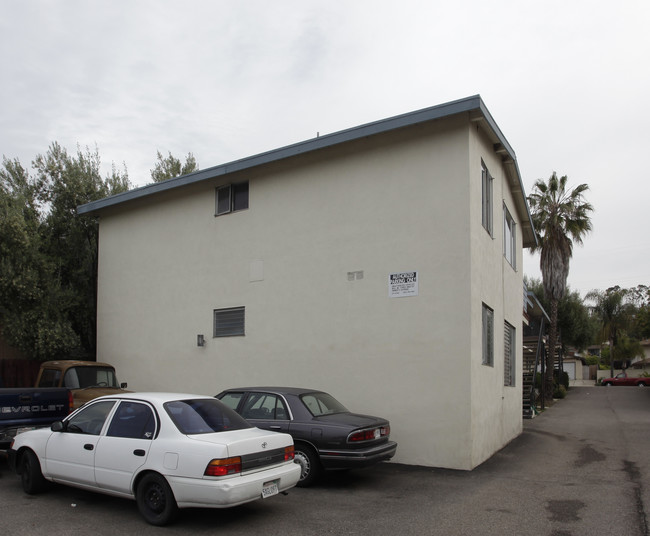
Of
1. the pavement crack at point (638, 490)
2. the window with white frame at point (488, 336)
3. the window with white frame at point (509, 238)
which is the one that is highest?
the window with white frame at point (509, 238)

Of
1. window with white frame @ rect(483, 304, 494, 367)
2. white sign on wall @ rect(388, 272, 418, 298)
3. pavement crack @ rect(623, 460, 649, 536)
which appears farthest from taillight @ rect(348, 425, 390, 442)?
pavement crack @ rect(623, 460, 649, 536)

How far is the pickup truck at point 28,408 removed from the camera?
9.05 metres

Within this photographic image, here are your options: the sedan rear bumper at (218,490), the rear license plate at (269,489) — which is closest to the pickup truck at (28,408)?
the sedan rear bumper at (218,490)

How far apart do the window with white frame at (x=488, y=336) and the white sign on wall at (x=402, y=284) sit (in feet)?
5.78

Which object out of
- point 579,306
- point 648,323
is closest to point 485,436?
point 648,323

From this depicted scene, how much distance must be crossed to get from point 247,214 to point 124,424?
7.33 m

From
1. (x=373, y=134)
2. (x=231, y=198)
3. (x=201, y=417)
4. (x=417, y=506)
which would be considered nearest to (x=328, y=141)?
(x=373, y=134)

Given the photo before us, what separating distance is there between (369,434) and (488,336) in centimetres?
453

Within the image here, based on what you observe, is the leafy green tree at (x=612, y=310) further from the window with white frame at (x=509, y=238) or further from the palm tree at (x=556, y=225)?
the window with white frame at (x=509, y=238)

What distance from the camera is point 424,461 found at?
34.2ft

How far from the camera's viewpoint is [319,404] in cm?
958

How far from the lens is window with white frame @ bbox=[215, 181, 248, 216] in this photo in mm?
13934

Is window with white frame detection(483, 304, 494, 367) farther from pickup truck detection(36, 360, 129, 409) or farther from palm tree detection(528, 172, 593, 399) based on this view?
palm tree detection(528, 172, 593, 399)

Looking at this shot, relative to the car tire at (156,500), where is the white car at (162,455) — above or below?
above
